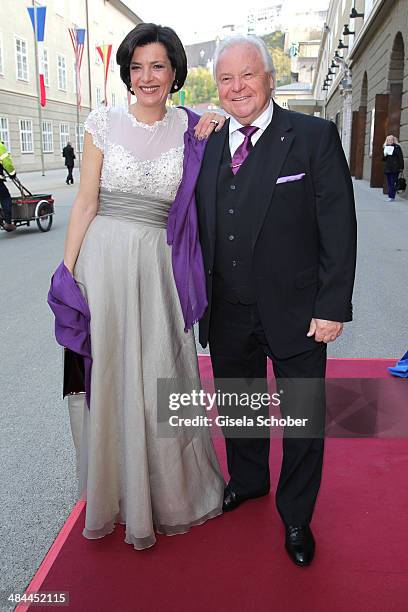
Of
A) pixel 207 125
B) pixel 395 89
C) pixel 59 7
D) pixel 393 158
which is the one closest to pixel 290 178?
pixel 207 125

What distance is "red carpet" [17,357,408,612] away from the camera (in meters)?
2.14

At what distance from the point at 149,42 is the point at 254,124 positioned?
0.50 meters

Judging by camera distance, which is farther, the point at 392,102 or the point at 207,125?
the point at 392,102

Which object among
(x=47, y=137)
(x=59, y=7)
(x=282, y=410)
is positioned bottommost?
(x=282, y=410)

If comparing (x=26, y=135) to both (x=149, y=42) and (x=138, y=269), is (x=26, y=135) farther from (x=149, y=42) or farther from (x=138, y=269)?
(x=138, y=269)

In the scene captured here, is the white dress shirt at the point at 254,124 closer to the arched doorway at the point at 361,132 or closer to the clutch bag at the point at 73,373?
the clutch bag at the point at 73,373

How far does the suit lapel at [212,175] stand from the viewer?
88.6 inches

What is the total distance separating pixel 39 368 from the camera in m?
4.59

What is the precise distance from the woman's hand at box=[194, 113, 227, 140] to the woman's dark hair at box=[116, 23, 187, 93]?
22 centimetres

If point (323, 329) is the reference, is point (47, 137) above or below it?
above

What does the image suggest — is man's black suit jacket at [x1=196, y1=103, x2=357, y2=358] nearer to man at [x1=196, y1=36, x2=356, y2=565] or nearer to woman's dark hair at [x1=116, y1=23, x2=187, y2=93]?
man at [x1=196, y1=36, x2=356, y2=565]

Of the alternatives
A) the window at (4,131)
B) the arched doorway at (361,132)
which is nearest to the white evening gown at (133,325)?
the arched doorway at (361,132)

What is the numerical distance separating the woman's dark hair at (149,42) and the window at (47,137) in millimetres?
35377

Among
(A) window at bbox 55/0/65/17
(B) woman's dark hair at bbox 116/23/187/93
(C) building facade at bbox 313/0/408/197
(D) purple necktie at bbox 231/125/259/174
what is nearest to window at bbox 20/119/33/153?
(A) window at bbox 55/0/65/17
